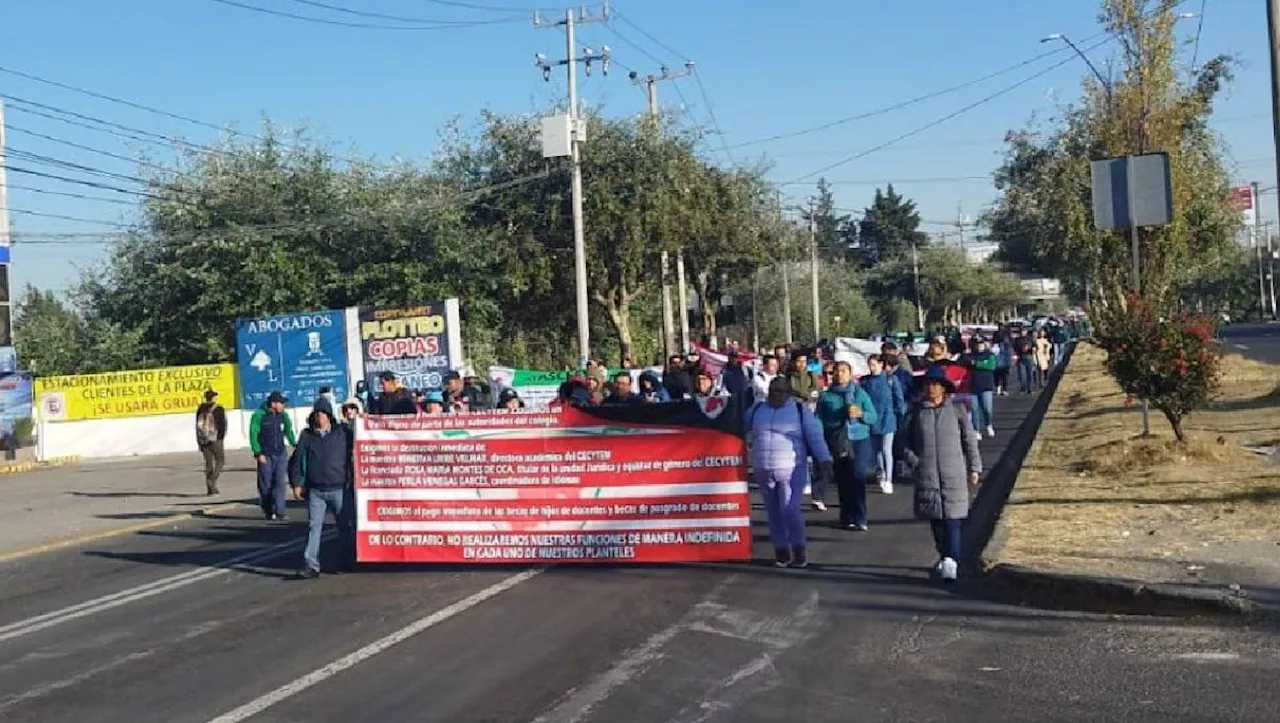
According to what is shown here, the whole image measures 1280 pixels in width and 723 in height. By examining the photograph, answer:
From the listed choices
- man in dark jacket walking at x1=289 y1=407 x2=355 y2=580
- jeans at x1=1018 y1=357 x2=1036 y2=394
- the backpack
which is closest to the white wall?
the backpack

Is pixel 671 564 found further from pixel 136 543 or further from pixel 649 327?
pixel 649 327

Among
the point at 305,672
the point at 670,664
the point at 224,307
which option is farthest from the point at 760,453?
the point at 224,307

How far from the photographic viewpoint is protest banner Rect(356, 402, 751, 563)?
11.9 meters

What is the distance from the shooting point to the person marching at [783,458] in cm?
1162

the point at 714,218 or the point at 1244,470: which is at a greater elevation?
the point at 714,218

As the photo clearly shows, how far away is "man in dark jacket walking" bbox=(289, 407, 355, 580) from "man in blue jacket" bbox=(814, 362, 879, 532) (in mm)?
4535

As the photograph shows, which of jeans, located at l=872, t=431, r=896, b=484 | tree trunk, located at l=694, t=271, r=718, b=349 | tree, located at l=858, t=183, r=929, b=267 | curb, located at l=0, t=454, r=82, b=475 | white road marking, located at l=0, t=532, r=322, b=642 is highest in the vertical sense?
tree, located at l=858, t=183, r=929, b=267

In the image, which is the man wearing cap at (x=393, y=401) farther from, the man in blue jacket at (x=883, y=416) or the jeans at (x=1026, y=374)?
the jeans at (x=1026, y=374)

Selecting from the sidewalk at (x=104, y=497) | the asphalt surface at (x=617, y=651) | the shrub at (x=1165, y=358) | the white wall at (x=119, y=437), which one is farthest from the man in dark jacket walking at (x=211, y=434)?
the white wall at (x=119, y=437)

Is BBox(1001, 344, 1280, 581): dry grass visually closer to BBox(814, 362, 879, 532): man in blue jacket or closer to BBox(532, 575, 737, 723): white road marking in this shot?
BBox(814, 362, 879, 532): man in blue jacket

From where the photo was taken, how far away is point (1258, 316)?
11944cm

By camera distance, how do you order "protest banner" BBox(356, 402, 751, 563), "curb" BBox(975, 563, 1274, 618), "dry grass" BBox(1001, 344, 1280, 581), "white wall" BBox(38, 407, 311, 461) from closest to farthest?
"curb" BBox(975, 563, 1274, 618) → "dry grass" BBox(1001, 344, 1280, 581) → "protest banner" BBox(356, 402, 751, 563) → "white wall" BBox(38, 407, 311, 461)

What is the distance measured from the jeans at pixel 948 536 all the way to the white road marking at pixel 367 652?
334 centimetres

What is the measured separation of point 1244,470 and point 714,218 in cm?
3266
